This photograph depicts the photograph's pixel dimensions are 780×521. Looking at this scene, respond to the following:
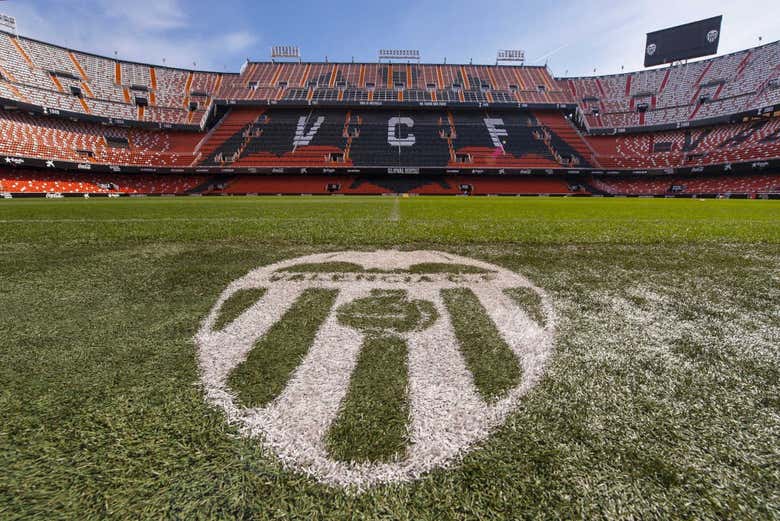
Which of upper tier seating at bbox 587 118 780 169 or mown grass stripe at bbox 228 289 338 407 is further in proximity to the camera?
upper tier seating at bbox 587 118 780 169

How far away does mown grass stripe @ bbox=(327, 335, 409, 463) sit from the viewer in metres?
0.94

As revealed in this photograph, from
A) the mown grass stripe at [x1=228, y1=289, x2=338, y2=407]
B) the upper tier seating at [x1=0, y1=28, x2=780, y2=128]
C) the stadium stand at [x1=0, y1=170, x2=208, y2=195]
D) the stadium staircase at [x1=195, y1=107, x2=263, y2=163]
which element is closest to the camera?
the mown grass stripe at [x1=228, y1=289, x2=338, y2=407]

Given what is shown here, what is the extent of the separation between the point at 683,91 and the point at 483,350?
158ft

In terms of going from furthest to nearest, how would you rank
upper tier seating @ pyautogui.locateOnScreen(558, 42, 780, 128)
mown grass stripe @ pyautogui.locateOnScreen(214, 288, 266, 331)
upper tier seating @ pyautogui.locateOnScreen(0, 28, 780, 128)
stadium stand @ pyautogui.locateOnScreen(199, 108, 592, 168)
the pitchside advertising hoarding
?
1. the pitchside advertising hoarding
2. stadium stand @ pyautogui.locateOnScreen(199, 108, 592, 168)
3. upper tier seating @ pyautogui.locateOnScreen(558, 42, 780, 128)
4. upper tier seating @ pyautogui.locateOnScreen(0, 28, 780, 128)
5. mown grass stripe @ pyautogui.locateOnScreen(214, 288, 266, 331)

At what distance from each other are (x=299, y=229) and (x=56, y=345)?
348 centimetres

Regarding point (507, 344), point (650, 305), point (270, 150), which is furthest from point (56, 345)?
point (270, 150)

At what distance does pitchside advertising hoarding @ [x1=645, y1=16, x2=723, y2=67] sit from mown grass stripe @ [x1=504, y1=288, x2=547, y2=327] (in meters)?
51.3

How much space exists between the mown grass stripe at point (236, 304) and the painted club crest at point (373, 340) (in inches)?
1.0

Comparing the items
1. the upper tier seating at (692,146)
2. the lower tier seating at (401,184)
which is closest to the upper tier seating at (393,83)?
the upper tier seating at (692,146)

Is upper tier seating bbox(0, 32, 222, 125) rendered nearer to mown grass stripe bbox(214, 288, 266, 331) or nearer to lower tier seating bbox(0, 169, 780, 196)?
lower tier seating bbox(0, 169, 780, 196)

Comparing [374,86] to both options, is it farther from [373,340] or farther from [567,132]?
[373,340]

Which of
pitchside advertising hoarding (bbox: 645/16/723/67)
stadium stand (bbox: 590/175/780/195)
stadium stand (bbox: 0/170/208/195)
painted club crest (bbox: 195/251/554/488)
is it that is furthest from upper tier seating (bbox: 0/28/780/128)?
painted club crest (bbox: 195/251/554/488)

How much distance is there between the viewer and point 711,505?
0.77 metres

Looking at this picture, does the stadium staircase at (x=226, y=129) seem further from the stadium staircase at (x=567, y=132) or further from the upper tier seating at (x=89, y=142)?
the stadium staircase at (x=567, y=132)
